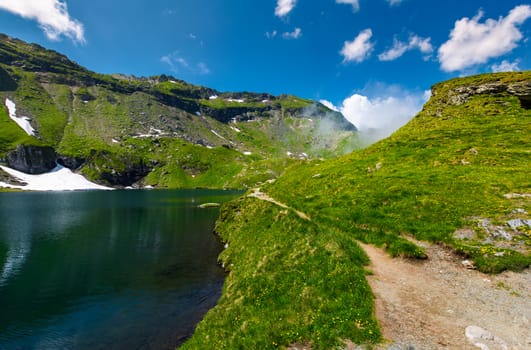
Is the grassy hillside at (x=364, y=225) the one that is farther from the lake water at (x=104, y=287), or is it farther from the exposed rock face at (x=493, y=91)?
the lake water at (x=104, y=287)

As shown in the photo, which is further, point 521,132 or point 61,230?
point 61,230

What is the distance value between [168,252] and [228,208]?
2053cm

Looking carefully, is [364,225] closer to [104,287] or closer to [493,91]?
[104,287]

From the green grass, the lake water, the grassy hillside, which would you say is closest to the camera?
the green grass

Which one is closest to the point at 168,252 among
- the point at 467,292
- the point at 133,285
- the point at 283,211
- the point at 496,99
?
the point at 133,285

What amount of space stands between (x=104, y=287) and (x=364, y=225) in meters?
36.8

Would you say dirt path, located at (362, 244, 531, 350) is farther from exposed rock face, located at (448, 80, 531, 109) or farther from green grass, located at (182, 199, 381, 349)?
exposed rock face, located at (448, 80, 531, 109)

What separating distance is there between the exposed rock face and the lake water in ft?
235

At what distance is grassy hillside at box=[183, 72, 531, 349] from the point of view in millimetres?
16484

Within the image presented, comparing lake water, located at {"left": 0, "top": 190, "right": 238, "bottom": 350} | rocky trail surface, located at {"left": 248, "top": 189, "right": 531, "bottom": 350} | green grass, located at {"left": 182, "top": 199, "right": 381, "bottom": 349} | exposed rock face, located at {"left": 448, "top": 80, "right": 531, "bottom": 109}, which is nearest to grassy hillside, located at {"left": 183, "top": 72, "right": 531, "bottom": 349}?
green grass, located at {"left": 182, "top": 199, "right": 381, "bottom": 349}

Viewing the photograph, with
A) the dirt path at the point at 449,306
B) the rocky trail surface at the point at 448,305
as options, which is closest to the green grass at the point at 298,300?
the rocky trail surface at the point at 448,305

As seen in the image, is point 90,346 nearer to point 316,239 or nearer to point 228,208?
point 316,239

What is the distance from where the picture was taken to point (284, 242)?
30516mm

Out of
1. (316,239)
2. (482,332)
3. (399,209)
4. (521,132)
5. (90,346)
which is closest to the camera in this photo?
(482,332)
